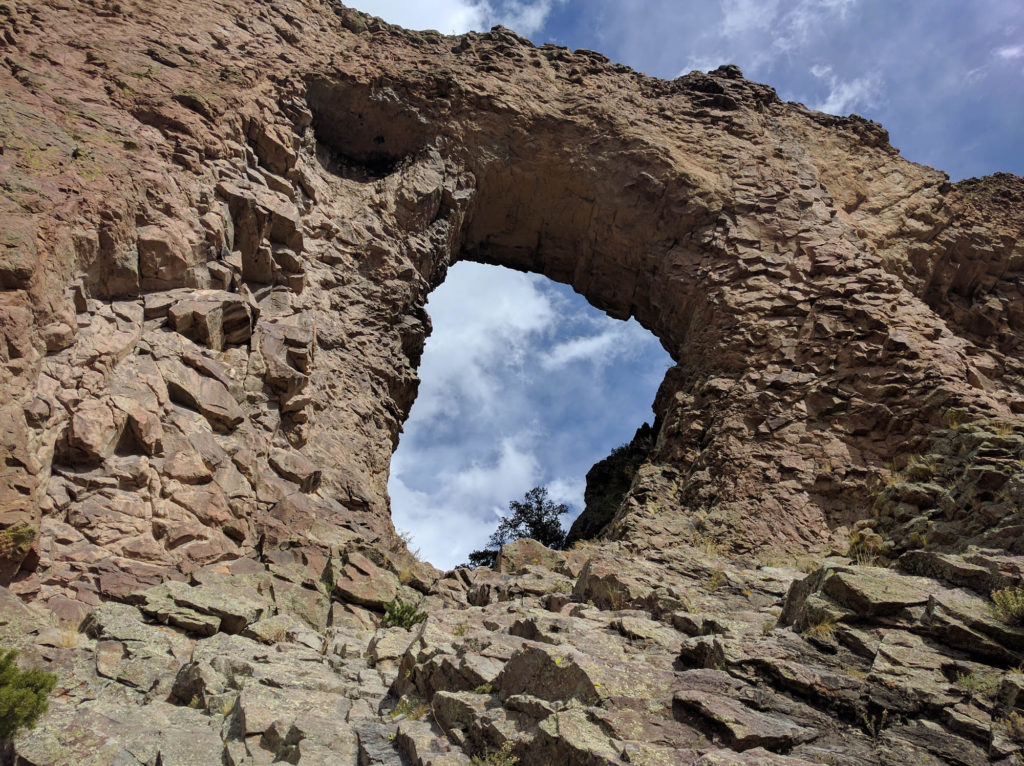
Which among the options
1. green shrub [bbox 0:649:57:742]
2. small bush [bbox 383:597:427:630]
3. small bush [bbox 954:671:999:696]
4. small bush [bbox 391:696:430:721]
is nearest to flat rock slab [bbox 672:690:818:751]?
small bush [bbox 954:671:999:696]

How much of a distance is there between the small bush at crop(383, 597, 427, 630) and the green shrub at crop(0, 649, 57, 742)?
569cm

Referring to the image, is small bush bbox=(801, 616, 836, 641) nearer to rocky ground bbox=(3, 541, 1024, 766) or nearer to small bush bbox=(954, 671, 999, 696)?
rocky ground bbox=(3, 541, 1024, 766)

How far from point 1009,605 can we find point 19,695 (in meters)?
9.47

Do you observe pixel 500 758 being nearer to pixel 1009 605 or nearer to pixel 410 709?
pixel 410 709

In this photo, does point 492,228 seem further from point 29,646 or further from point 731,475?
point 29,646

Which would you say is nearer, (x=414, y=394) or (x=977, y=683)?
(x=977, y=683)

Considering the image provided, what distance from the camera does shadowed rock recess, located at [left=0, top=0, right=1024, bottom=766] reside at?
272 inches

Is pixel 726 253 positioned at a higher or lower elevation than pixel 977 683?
higher

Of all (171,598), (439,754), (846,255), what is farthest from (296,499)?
(846,255)

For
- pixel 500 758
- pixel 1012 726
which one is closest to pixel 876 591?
pixel 1012 726

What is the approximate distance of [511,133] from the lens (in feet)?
73.5

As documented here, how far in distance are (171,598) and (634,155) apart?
707 inches

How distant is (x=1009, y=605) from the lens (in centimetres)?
718

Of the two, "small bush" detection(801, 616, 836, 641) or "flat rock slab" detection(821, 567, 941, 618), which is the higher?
"flat rock slab" detection(821, 567, 941, 618)
